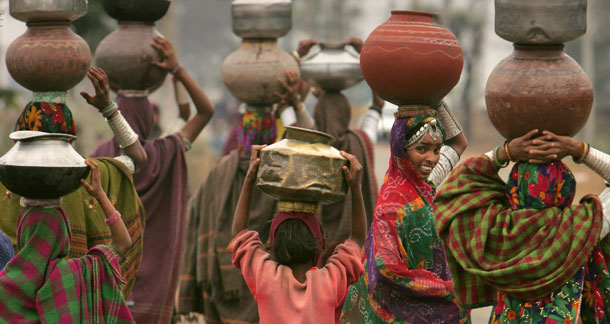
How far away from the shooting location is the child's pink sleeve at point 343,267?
507 cm

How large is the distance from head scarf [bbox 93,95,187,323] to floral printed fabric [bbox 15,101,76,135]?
121 cm

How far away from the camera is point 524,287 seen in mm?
5094

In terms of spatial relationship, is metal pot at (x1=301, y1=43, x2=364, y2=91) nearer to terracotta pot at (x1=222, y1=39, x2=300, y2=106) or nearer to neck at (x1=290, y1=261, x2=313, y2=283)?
terracotta pot at (x1=222, y1=39, x2=300, y2=106)

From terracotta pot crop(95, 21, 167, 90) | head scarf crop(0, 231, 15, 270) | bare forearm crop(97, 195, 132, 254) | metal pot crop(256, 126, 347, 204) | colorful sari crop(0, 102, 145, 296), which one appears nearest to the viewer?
metal pot crop(256, 126, 347, 204)

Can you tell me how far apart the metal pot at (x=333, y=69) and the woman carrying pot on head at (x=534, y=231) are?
10.6 ft

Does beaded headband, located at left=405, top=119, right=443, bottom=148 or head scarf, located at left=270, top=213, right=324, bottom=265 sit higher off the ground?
beaded headband, located at left=405, top=119, right=443, bottom=148

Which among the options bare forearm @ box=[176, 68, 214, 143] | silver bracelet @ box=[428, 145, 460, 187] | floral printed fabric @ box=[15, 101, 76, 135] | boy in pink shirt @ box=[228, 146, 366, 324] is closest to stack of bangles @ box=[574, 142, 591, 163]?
boy in pink shirt @ box=[228, 146, 366, 324]

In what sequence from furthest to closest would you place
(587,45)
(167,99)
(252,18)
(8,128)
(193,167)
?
(587,45)
(167,99)
(193,167)
(8,128)
(252,18)

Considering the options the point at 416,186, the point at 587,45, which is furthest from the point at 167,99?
the point at 416,186

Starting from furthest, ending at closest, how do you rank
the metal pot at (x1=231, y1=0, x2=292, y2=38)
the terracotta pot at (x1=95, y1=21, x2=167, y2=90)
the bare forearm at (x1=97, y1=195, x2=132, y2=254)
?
the metal pot at (x1=231, y1=0, x2=292, y2=38)
the terracotta pot at (x1=95, y1=21, x2=167, y2=90)
the bare forearm at (x1=97, y1=195, x2=132, y2=254)

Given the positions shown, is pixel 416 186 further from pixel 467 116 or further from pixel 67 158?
pixel 467 116

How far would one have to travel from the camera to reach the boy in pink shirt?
4.99 meters

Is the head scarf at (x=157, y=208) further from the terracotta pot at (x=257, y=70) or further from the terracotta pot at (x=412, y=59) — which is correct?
the terracotta pot at (x=412, y=59)

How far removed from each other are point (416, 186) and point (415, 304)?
0.61m
